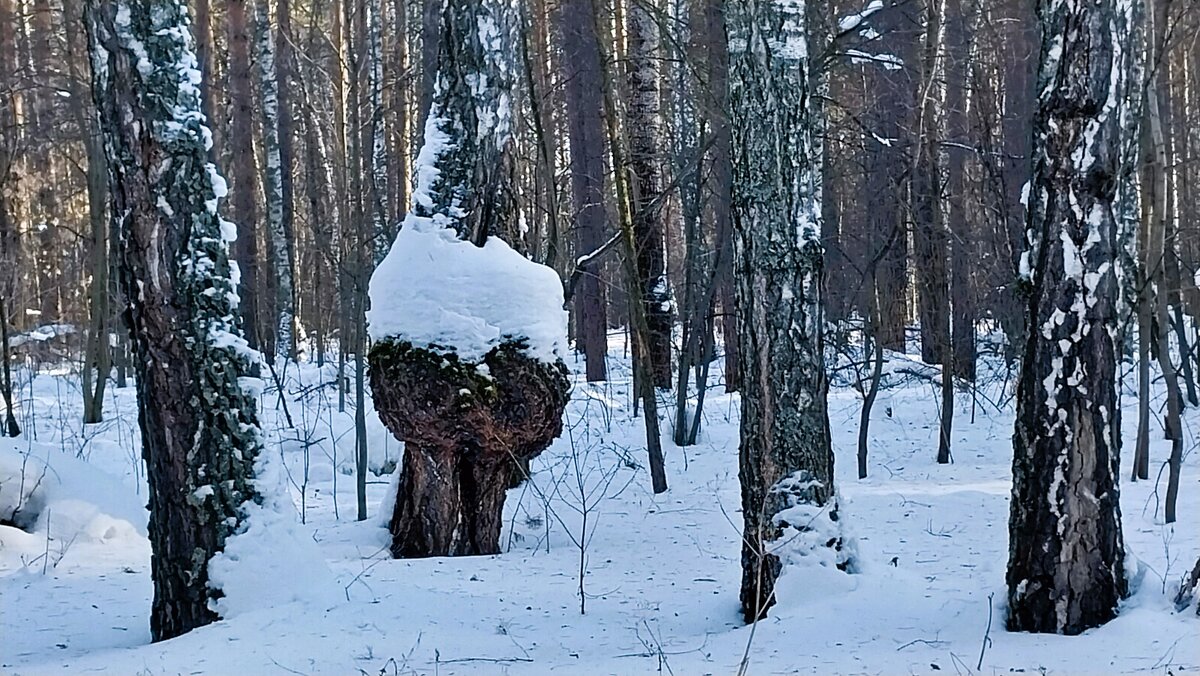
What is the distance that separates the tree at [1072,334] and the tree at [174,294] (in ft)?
10.8

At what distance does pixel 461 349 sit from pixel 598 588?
154 centimetres

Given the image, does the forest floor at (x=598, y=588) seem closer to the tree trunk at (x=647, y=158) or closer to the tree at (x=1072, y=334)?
the tree at (x=1072, y=334)

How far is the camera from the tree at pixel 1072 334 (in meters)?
3.80

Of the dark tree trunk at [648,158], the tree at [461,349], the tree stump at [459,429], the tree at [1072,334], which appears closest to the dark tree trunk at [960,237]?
the dark tree trunk at [648,158]

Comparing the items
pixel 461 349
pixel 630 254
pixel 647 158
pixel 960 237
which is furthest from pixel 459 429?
pixel 960 237

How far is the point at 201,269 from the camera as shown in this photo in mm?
4730

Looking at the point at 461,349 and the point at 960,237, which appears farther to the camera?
the point at 960,237

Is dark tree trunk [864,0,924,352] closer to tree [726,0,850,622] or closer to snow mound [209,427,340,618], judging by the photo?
tree [726,0,850,622]

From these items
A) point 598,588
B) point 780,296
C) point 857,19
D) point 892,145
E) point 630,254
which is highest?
point 857,19

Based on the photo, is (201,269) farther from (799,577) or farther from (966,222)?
(966,222)

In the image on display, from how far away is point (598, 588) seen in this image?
5.72 metres

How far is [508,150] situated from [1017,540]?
3.81 meters

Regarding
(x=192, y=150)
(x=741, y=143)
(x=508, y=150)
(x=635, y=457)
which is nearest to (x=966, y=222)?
(x=635, y=457)

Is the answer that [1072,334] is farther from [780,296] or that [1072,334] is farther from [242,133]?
[242,133]
